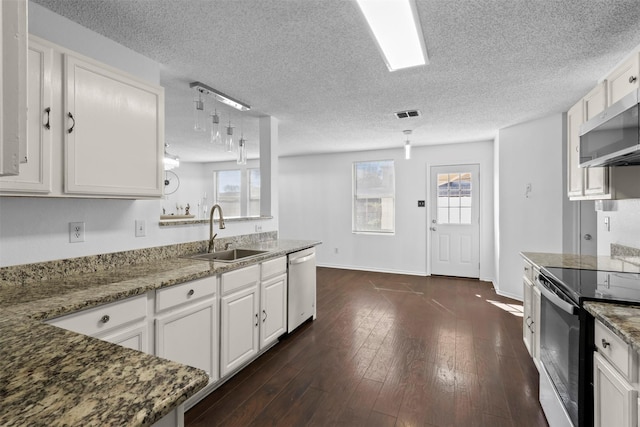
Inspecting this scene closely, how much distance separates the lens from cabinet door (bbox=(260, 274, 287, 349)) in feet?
8.39

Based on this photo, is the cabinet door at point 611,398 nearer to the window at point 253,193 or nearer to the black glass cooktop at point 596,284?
the black glass cooktop at point 596,284

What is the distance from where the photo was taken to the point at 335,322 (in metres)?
3.39

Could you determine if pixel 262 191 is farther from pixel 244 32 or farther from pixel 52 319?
pixel 52 319

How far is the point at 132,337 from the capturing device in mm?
1553

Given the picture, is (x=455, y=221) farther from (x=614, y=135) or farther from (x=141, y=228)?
(x=141, y=228)

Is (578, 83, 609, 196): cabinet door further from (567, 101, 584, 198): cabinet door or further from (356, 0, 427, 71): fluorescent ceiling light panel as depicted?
(356, 0, 427, 71): fluorescent ceiling light panel

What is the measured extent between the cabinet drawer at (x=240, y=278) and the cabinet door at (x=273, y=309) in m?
0.17

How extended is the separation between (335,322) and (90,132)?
2806 mm

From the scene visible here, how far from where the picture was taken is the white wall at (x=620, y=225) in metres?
2.24

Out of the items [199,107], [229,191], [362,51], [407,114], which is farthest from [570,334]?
[229,191]

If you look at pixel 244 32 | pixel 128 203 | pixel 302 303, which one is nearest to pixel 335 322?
pixel 302 303

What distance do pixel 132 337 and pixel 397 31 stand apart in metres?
2.29

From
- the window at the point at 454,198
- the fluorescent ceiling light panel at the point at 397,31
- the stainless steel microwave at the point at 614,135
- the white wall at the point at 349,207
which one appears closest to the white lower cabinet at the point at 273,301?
the fluorescent ceiling light panel at the point at 397,31

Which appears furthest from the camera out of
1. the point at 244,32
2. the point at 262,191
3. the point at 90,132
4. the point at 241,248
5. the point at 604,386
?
the point at 262,191
